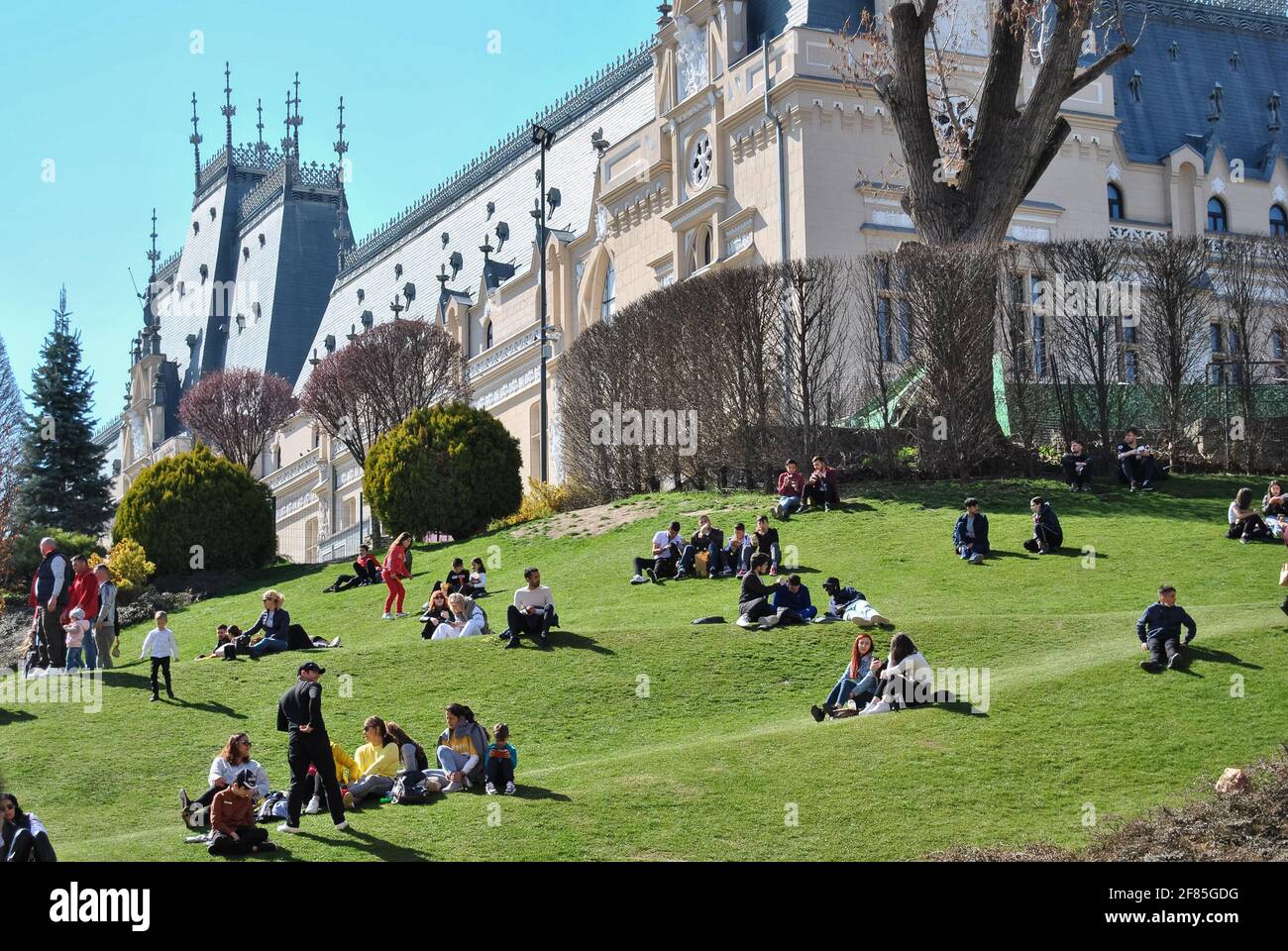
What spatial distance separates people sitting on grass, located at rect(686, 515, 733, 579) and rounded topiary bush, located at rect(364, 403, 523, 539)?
13562 millimetres

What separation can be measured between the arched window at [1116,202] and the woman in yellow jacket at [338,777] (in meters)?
44.0

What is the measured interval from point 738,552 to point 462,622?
5409mm

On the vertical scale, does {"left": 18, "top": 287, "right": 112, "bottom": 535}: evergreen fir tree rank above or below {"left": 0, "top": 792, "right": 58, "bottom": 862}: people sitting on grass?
above

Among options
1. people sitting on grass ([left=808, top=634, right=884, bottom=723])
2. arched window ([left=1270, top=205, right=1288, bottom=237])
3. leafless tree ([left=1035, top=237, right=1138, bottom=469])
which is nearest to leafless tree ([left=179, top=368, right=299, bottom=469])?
arched window ([left=1270, top=205, right=1288, bottom=237])

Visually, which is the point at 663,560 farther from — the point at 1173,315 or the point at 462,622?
the point at 1173,315

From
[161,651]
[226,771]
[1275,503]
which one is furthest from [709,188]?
[226,771]

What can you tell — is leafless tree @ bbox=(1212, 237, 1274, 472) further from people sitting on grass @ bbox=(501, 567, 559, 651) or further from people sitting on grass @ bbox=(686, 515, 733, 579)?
people sitting on grass @ bbox=(501, 567, 559, 651)

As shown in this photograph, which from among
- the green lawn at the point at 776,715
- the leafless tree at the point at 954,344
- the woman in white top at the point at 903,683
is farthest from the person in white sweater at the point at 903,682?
the leafless tree at the point at 954,344

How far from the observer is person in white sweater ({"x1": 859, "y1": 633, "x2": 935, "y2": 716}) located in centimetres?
2139

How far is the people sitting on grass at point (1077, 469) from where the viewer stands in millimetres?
35844

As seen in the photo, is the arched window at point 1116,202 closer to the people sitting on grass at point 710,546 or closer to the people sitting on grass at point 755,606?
the people sitting on grass at point 710,546

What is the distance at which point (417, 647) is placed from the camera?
88.6 ft

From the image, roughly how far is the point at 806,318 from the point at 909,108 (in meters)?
5.02

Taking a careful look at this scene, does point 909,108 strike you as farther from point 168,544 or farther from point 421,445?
point 168,544
